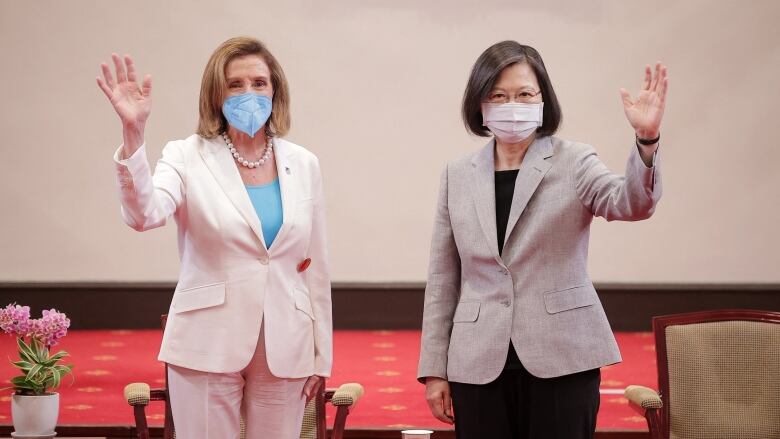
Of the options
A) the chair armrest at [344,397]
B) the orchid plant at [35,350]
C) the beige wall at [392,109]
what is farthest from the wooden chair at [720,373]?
the beige wall at [392,109]

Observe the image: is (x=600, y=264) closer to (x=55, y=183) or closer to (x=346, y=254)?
(x=346, y=254)

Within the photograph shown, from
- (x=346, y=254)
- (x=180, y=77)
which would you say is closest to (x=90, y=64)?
(x=180, y=77)

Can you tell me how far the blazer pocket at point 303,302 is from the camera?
2.36 m

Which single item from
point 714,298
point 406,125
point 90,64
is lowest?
point 714,298

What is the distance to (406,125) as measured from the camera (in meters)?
7.23

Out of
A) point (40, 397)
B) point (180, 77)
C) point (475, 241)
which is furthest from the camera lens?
point (180, 77)

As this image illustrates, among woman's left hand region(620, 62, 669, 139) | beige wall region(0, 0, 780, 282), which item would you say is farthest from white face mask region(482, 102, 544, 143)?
beige wall region(0, 0, 780, 282)

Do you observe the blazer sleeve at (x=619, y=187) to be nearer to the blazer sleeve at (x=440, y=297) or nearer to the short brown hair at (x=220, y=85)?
the blazer sleeve at (x=440, y=297)

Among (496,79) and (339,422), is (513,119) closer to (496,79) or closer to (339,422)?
(496,79)

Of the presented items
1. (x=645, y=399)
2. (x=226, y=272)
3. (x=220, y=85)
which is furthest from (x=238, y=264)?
(x=645, y=399)

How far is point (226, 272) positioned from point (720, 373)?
1.91 m

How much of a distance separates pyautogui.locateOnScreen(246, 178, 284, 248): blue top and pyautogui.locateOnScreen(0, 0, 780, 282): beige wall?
4.85 metres

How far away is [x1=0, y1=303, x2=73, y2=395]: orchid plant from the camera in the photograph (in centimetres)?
329

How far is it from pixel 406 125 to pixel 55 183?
2.67m
